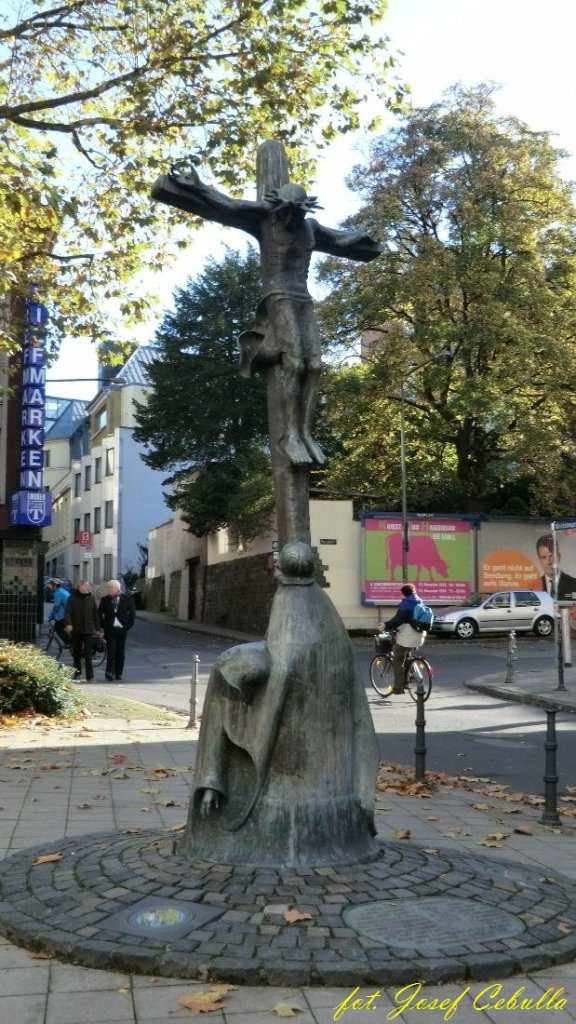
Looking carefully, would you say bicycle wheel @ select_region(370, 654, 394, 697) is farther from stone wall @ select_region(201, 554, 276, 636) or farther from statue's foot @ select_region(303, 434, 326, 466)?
stone wall @ select_region(201, 554, 276, 636)

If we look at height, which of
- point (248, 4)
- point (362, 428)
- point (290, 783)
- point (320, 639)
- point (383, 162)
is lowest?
point (290, 783)

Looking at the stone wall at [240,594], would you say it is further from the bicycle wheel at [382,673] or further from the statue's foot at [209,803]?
the statue's foot at [209,803]

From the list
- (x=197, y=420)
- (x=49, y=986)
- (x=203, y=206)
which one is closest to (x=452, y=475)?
(x=197, y=420)

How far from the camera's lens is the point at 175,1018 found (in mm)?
3707

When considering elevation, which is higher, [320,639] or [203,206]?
[203,206]

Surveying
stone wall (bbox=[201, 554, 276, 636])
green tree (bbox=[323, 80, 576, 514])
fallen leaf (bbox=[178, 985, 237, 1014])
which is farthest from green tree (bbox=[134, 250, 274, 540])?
fallen leaf (bbox=[178, 985, 237, 1014])

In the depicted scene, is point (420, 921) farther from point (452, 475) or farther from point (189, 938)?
point (452, 475)

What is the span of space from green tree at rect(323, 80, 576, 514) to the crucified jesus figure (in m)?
23.9

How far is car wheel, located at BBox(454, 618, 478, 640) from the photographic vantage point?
30.2m

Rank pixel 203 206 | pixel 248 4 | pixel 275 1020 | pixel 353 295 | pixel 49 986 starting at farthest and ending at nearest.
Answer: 1. pixel 353 295
2. pixel 248 4
3. pixel 203 206
4. pixel 49 986
5. pixel 275 1020

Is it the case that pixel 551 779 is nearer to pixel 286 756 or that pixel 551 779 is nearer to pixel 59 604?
pixel 286 756

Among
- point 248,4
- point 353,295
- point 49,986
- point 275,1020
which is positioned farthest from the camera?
point 353,295

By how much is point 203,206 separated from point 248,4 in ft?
28.3

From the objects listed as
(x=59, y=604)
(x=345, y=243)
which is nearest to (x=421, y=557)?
(x=59, y=604)
